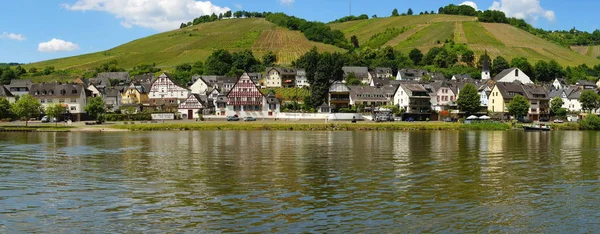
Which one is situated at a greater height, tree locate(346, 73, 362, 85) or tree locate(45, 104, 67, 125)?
tree locate(346, 73, 362, 85)

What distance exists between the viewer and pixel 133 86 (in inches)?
5625

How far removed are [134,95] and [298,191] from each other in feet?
393

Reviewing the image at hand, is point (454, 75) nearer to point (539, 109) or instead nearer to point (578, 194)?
point (539, 109)

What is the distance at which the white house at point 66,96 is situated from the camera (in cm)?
11544

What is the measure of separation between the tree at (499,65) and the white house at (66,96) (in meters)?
118

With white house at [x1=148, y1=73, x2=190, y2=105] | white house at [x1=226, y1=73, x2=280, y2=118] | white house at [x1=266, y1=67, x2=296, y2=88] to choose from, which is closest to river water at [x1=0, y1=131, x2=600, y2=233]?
white house at [x1=226, y1=73, x2=280, y2=118]

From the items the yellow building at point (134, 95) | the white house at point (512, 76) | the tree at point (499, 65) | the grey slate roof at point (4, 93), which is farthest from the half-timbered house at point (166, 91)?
the tree at point (499, 65)

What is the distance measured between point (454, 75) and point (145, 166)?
138 metres

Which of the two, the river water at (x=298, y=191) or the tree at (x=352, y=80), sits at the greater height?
the tree at (x=352, y=80)

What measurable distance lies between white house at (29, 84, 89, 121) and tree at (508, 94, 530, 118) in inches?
3245

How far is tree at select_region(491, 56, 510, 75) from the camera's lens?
177 m

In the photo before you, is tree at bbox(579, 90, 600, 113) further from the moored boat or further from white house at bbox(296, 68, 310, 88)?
white house at bbox(296, 68, 310, 88)

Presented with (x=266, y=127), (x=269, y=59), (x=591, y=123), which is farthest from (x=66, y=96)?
(x=591, y=123)

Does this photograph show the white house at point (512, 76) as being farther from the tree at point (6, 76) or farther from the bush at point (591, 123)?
the tree at point (6, 76)
